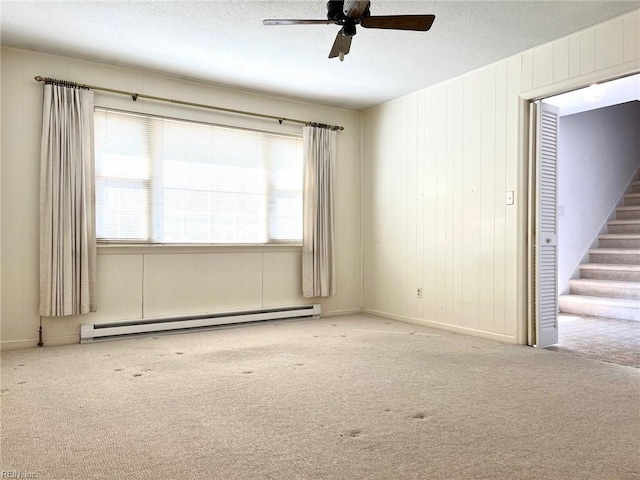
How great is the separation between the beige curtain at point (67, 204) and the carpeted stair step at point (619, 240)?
21.7 ft

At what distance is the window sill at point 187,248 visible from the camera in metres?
4.45

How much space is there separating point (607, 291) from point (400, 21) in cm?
486

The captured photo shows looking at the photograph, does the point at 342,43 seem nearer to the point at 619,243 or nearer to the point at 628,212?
the point at 619,243

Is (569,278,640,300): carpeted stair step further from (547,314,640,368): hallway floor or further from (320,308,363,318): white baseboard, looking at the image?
(320,308,363,318): white baseboard

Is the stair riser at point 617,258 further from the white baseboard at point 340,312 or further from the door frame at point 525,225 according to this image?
the white baseboard at point 340,312

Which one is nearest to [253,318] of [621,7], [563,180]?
[621,7]

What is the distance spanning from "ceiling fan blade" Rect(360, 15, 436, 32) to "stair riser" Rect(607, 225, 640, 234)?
18.2ft

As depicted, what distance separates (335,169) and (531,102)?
7.69 ft

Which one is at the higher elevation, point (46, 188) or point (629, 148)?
point (629, 148)

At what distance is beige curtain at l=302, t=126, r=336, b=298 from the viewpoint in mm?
5527

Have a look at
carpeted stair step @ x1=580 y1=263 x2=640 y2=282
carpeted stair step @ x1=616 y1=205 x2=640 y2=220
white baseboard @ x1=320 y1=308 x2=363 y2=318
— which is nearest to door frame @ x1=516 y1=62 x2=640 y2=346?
white baseboard @ x1=320 y1=308 x2=363 y2=318

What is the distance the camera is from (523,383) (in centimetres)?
304

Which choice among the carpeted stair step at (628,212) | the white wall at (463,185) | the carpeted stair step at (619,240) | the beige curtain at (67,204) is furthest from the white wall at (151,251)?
the carpeted stair step at (628,212)

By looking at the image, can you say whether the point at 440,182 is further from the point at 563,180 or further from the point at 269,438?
the point at 269,438
